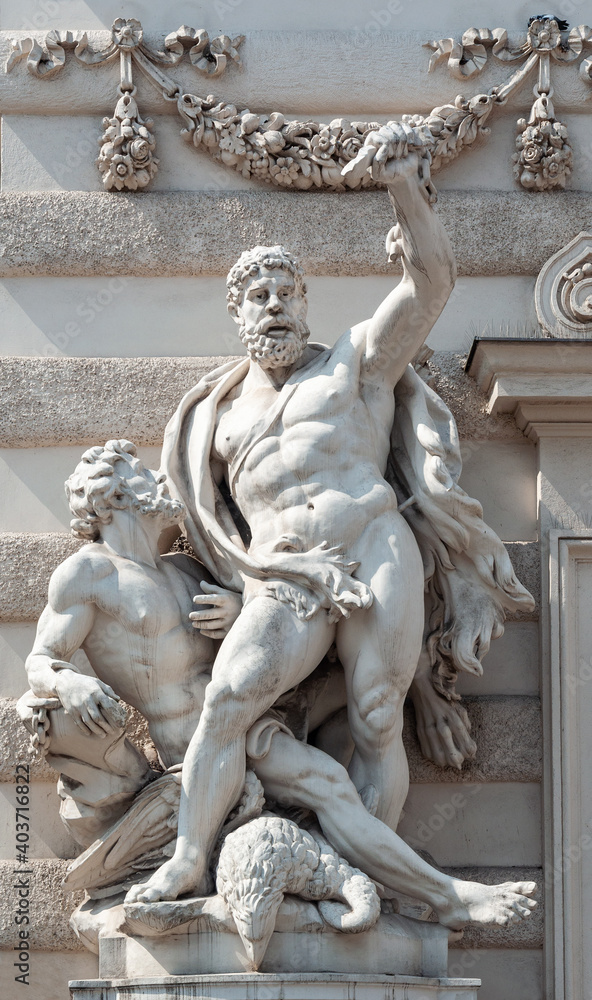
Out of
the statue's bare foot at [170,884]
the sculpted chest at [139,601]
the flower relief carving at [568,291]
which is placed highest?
the flower relief carving at [568,291]

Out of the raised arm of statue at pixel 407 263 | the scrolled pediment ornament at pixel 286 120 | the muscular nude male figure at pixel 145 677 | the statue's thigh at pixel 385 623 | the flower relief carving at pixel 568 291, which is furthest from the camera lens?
the scrolled pediment ornament at pixel 286 120

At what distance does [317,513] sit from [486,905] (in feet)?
4.00

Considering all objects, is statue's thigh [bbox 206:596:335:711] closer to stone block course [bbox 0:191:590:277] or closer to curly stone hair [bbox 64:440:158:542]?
curly stone hair [bbox 64:440:158:542]

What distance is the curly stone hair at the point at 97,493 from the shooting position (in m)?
5.14

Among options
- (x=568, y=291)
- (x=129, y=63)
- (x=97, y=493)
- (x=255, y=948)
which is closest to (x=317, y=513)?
(x=97, y=493)

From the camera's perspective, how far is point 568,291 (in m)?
5.89

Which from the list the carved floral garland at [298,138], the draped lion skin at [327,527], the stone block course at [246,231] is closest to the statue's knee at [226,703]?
the draped lion skin at [327,527]

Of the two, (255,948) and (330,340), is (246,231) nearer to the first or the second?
(330,340)

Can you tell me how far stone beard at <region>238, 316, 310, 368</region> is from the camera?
5203 millimetres

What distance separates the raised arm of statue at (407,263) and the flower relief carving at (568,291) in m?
0.86

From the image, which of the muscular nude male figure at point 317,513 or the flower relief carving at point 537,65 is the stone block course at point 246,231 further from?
the muscular nude male figure at point 317,513

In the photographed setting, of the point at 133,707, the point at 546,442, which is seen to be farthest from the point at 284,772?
the point at 546,442

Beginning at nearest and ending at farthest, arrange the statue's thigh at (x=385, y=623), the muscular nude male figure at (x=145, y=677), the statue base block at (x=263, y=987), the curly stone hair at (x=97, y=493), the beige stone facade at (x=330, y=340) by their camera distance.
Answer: the statue base block at (x=263, y=987) → the muscular nude male figure at (x=145, y=677) → the statue's thigh at (x=385, y=623) → the curly stone hair at (x=97, y=493) → the beige stone facade at (x=330, y=340)

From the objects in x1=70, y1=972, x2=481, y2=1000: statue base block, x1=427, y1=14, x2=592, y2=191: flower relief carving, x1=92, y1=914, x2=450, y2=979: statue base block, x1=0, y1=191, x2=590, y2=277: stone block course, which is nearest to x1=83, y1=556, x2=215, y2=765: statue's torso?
x1=92, y1=914, x2=450, y2=979: statue base block
